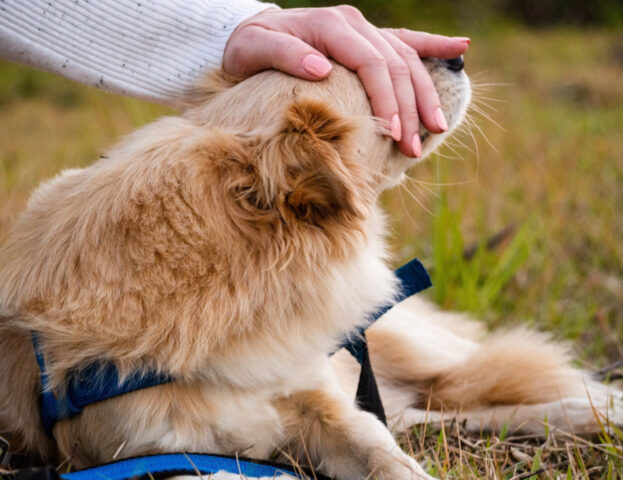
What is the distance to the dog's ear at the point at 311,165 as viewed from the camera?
1333 mm

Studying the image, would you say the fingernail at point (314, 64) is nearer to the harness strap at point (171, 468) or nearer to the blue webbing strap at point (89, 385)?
the blue webbing strap at point (89, 385)

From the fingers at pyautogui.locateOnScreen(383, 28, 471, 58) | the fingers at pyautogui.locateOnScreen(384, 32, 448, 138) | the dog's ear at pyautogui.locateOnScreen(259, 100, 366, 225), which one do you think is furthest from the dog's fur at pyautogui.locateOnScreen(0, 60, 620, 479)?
the fingers at pyautogui.locateOnScreen(383, 28, 471, 58)

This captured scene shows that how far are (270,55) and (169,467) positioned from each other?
3.13ft

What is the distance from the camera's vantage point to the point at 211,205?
4.40 ft

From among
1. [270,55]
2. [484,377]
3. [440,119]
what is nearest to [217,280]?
[270,55]

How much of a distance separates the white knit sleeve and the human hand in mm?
137

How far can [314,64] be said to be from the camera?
147 centimetres

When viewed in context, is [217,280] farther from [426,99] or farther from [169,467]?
[426,99]

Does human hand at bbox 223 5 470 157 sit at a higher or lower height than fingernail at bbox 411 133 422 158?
higher

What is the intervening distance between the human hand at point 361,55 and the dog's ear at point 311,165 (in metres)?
0.16

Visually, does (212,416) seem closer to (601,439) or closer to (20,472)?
(20,472)

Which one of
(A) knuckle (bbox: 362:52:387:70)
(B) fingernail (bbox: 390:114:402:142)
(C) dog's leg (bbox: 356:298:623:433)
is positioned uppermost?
(A) knuckle (bbox: 362:52:387:70)

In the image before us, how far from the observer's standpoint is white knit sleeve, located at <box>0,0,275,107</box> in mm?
1797

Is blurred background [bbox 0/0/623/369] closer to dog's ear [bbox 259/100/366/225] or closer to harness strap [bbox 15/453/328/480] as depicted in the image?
dog's ear [bbox 259/100/366/225]
